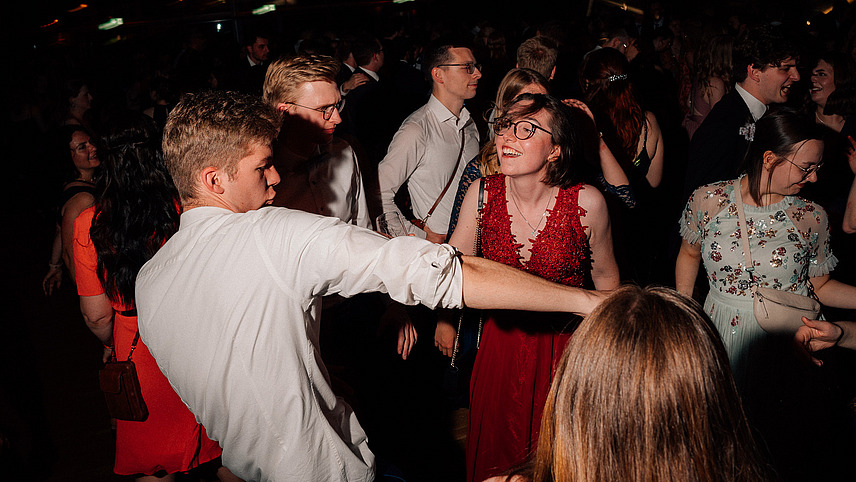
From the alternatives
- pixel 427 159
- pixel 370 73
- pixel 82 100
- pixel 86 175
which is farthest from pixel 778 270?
pixel 82 100

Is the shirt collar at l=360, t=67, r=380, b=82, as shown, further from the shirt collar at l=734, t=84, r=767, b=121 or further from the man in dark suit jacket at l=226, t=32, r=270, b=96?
the shirt collar at l=734, t=84, r=767, b=121

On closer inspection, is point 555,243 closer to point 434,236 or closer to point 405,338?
point 405,338

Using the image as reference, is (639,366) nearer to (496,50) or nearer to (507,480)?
(507,480)

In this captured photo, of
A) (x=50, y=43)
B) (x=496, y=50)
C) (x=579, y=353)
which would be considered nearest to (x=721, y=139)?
(x=579, y=353)

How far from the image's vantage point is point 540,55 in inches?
149

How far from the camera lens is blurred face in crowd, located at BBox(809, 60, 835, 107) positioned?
337 centimetres

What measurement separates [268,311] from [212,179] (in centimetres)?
37

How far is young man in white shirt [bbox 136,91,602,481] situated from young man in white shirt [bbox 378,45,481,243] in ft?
5.37

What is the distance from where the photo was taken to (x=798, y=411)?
2045 mm

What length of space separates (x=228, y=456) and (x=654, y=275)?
333 cm

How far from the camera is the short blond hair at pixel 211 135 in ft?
4.27

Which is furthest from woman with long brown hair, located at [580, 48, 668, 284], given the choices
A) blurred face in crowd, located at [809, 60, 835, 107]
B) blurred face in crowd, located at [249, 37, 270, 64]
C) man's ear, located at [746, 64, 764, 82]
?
blurred face in crowd, located at [249, 37, 270, 64]

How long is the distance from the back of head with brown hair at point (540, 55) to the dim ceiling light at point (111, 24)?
1326 cm

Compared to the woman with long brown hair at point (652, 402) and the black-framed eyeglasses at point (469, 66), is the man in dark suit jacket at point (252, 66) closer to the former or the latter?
the black-framed eyeglasses at point (469, 66)
